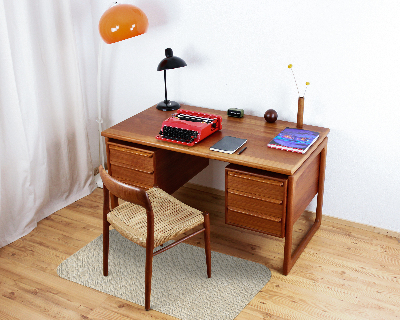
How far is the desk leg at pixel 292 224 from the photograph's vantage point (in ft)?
7.75

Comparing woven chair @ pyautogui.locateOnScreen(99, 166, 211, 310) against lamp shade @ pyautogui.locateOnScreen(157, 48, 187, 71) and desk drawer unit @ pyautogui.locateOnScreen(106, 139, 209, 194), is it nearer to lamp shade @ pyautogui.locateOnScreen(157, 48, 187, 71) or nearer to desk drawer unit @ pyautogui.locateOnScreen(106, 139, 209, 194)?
desk drawer unit @ pyautogui.locateOnScreen(106, 139, 209, 194)

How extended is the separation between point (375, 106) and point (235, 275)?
48.7 inches

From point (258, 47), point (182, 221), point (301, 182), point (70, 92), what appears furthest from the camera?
point (70, 92)

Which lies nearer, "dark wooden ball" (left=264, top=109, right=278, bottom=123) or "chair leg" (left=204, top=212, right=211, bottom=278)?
"chair leg" (left=204, top=212, right=211, bottom=278)

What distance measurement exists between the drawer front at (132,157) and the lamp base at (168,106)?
0.50 m

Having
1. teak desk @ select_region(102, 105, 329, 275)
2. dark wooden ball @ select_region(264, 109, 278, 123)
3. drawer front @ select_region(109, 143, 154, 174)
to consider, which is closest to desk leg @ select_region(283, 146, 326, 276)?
teak desk @ select_region(102, 105, 329, 275)

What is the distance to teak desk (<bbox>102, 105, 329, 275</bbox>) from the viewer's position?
236 cm

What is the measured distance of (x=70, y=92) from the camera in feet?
10.7

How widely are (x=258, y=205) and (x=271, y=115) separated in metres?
0.65

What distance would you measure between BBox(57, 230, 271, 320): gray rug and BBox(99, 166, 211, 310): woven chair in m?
0.08

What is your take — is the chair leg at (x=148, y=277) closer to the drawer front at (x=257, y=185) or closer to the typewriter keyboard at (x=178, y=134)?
the drawer front at (x=257, y=185)

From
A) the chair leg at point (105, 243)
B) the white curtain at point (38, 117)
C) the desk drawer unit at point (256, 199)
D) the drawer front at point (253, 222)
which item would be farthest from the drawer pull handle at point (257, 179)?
the white curtain at point (38, 117)

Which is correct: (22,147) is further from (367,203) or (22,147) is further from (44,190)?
(367,203)

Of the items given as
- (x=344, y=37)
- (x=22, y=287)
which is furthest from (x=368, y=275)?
(x=22, y=287)
